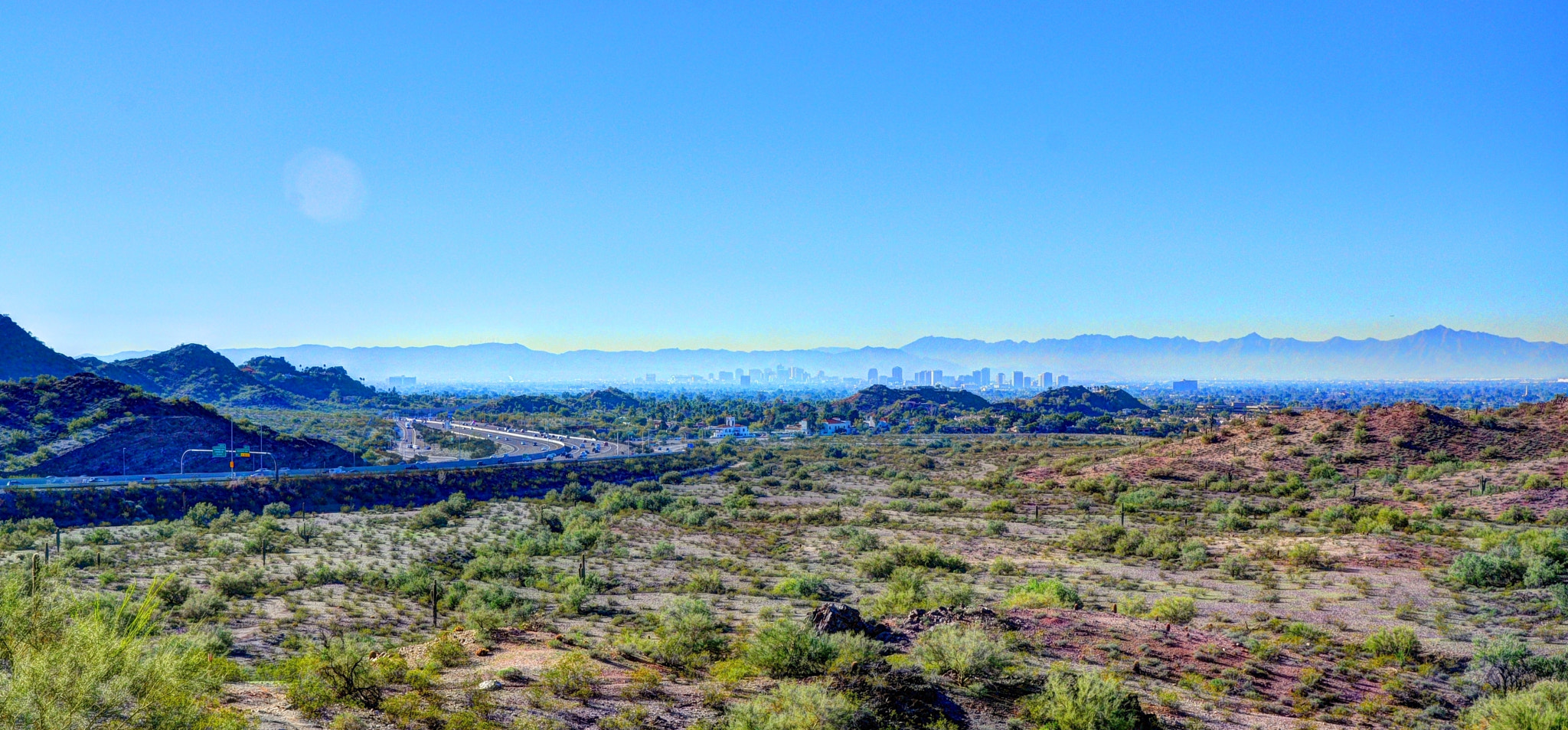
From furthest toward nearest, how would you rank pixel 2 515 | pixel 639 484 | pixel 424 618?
pixel 639 484 < pixel 2 515 < pixel 424 618

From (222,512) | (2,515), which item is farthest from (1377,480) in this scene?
(2,515)

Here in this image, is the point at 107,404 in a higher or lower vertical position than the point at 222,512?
higher

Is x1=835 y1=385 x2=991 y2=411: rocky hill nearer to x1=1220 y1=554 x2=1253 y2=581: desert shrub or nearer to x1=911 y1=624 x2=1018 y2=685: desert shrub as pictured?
x1=1220 y1=554 x2=1253 y2=581: desert shrub

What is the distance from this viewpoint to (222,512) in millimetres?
38562

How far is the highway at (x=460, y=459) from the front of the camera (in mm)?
42062

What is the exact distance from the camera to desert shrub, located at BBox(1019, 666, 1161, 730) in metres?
11.0

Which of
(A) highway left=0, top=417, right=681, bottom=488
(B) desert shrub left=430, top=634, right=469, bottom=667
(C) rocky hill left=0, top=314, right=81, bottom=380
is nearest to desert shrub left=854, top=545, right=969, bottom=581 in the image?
(B) desert shrub left=430, top=634, right=469, bottom=667

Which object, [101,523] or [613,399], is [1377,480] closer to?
[101,523]

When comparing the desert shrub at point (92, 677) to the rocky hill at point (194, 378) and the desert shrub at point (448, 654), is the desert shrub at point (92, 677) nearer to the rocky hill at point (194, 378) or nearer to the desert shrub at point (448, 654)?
the desert shrub at point (448, 654)

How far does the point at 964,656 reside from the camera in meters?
13.0

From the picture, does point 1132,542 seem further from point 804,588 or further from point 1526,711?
point 1526,711

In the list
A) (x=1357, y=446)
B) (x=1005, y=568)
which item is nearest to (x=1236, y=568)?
(x=1005, y=568)

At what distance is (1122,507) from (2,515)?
53.5 metres

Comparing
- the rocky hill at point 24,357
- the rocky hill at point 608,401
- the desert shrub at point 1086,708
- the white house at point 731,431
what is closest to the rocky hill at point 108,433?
the rocky hill at point 24,357
